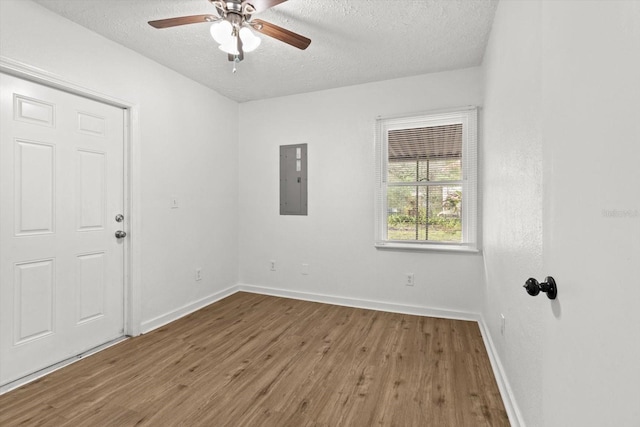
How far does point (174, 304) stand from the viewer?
3246mm

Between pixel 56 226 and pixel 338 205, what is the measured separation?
262 centimetres

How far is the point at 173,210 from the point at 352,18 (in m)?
2.48

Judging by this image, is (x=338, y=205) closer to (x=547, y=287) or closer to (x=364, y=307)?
(x=364, y=307)

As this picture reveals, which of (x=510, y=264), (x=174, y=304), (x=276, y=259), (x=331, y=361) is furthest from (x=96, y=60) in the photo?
(x=510, y=264)

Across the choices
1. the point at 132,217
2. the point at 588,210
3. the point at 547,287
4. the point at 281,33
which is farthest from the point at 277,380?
the point at 281,33

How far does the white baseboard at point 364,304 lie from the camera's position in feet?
10.6

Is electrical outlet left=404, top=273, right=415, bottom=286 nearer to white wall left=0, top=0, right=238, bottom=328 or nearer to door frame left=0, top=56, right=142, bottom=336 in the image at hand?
white wall left=0, top=0, right=238, bottom=328

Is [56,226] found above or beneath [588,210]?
beneath

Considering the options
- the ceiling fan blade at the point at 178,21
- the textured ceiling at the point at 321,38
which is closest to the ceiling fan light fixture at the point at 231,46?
the ceiling fan blade at the point at 178,21

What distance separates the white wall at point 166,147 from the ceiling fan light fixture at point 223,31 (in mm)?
1297

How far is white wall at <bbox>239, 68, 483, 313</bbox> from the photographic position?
3.26 metres

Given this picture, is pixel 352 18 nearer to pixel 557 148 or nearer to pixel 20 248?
pixel 557 148

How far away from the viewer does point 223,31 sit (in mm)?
1930

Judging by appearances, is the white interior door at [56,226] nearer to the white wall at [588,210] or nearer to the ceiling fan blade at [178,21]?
the ceiling fan blade at [178,21]
